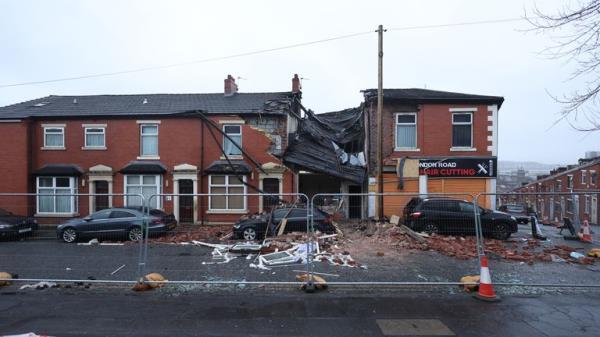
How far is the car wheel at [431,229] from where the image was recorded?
34.0ft

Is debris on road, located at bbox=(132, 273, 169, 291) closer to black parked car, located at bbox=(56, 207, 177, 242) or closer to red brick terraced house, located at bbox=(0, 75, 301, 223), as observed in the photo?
black parked car, located at bbox=(56, 207, 177, 242)

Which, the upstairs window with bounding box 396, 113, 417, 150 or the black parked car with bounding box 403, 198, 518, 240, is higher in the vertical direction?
the upstairs window with bounding box 396, 113, 417, 150

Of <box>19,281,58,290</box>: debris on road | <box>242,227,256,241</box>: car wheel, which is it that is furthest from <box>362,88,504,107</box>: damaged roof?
<box>19,281,58,290</box>: debris on road

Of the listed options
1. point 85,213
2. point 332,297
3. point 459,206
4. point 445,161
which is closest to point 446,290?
point 332,297

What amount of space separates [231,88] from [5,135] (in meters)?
12.7

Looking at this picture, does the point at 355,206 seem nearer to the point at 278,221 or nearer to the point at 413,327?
the point at 278,221

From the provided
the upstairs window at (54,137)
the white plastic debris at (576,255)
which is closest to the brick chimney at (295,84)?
the upstairs window at (54,137)

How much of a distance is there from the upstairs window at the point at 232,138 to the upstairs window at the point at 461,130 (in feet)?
37.8

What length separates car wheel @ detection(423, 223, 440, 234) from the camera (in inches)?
408

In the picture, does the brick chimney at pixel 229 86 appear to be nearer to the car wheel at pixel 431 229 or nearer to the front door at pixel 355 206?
the front door at pixel 355 206

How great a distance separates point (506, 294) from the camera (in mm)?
7574

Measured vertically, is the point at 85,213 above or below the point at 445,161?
below

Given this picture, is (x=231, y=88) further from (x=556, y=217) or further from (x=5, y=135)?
(x=556, y=217)

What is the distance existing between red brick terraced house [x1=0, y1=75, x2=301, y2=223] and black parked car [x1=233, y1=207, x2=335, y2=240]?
10.5m
